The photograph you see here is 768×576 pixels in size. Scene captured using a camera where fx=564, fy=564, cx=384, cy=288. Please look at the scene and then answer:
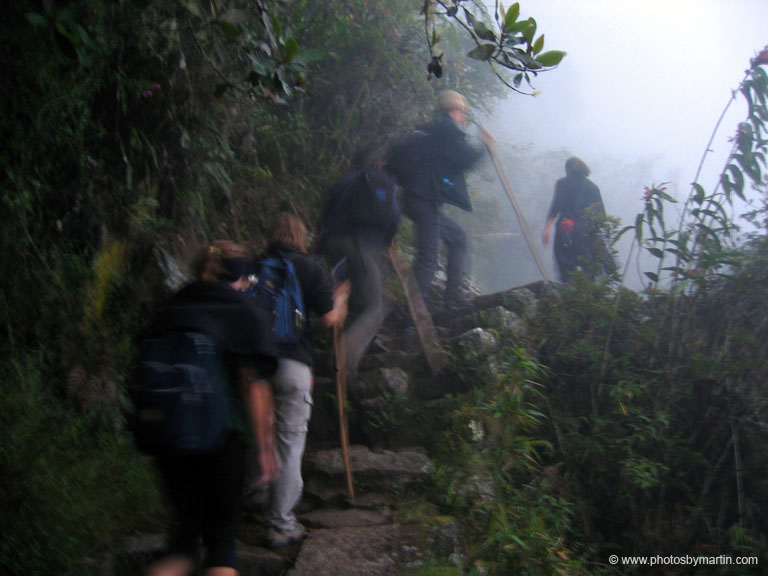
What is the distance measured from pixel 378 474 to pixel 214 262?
6.47 ft

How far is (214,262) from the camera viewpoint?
2.53m

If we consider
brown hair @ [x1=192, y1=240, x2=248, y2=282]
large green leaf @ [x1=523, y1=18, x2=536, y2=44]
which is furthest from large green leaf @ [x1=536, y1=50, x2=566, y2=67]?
brown hair @ [x1=192, y1=240, x2=248, y2=282]

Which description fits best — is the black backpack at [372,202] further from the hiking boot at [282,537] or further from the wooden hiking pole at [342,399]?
the hiking boot at [282,537]

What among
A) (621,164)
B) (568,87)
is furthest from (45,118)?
(568,87)

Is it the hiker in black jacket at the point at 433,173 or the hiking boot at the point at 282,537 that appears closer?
the hiking boot at the point at 282,537

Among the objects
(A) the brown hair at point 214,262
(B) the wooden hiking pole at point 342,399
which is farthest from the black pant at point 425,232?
(A) the brown hair at point 214,262

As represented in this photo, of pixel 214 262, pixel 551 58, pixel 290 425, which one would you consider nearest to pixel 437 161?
pixel 551 58

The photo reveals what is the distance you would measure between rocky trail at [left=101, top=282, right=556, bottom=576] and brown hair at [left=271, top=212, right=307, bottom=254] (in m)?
1.42

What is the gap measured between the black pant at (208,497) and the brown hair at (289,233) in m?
1.45

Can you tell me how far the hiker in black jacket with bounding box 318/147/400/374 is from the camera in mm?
4547

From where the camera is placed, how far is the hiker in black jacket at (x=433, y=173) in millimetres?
5340

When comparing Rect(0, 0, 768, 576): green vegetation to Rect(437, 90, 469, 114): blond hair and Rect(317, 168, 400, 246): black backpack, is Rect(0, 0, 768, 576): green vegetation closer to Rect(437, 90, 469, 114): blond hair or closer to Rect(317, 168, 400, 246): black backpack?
Rect(317, 168, 400, 246): black backpack

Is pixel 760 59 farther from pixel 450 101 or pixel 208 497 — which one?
pixel 208 497

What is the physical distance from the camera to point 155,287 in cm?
404
